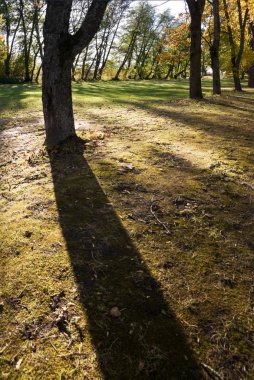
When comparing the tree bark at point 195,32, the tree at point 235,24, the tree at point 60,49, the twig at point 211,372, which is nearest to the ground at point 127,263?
the twig at point 211,372

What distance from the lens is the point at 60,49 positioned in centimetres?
557

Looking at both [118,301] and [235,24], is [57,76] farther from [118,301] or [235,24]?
[235,24]

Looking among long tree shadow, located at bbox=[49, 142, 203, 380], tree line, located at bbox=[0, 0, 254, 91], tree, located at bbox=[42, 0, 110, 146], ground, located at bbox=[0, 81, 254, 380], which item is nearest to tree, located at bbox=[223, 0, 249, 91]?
tree line, located at bbox=[0, 0, 254, 91]

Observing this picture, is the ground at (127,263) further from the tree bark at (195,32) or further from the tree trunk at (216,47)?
the tree trunk at (216,47)

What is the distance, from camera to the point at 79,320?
103 inches

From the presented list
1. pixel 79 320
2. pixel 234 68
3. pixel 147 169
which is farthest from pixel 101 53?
pixel 79 320

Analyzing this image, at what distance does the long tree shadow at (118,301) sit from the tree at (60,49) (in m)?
2.38

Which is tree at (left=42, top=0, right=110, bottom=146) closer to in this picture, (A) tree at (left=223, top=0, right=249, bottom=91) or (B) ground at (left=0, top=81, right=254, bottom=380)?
(B) ground at (left=0, top=81, right=254, bottom=380)

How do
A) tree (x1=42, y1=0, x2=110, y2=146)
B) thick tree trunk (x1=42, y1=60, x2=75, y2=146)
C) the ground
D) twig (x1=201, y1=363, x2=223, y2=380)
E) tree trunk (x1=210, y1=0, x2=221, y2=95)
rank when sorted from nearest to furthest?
twig (x1=201, y1=363, x2=223, y2=380) → the ground → tree (x1=42, y1=0, x2=110, y2=146) → thick tree trunk (x1=42, y1=60, x2=75, y2=146) → tree trunk (x1=210, y1=0, x2=221, y2=95)

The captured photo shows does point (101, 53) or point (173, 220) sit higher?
point (101, 53)

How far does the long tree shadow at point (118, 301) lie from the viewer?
7.50ft

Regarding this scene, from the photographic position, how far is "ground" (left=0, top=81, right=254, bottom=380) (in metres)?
2.34

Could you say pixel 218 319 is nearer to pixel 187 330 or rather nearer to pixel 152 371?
pixel 187 330

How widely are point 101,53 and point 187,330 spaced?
5216cm
